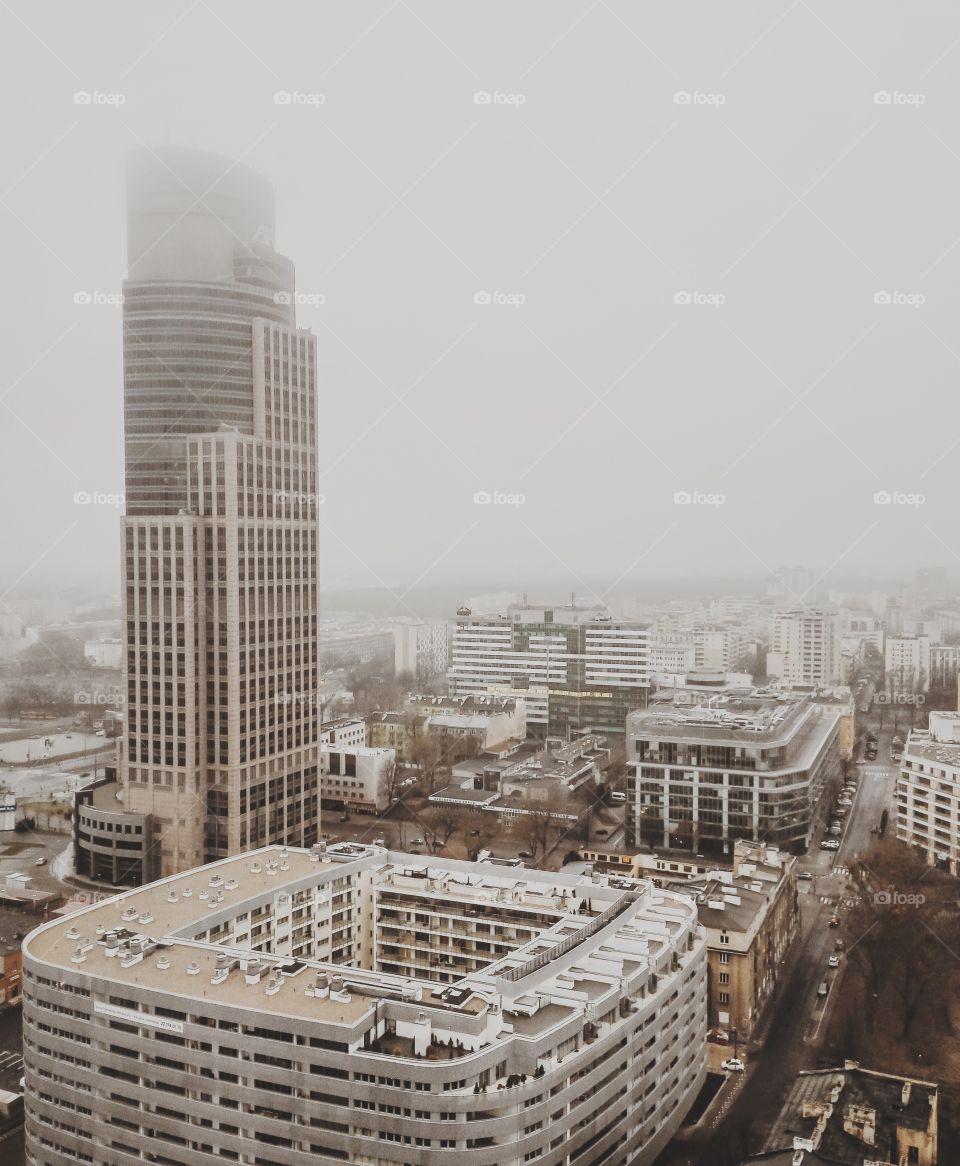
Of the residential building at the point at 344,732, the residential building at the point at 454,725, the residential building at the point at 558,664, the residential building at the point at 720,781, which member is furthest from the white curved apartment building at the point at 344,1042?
the residential building at the point at 558,664

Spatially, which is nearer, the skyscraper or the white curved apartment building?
the white curved apartment building

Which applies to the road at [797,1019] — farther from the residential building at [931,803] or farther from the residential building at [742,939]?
the residential building at [931,803]

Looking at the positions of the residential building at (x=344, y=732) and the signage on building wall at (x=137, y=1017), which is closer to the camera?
the signage on building wall at (x=137, y=1017)

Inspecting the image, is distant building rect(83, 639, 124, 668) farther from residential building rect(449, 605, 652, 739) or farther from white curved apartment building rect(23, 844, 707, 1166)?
residential building rect(449, 605, 652, 739)

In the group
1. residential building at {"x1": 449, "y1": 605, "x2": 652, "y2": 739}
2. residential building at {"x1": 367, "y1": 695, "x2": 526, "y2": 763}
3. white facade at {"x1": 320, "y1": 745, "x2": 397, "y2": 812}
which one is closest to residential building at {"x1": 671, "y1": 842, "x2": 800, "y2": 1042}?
white facade at {"x1": 320, "y1": 745, "x2": 397, "y2": 812}

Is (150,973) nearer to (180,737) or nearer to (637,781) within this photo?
(180,737)

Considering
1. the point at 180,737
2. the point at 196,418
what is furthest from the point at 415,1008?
the point at 196,418

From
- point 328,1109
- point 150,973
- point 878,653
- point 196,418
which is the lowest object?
point 328,1109
